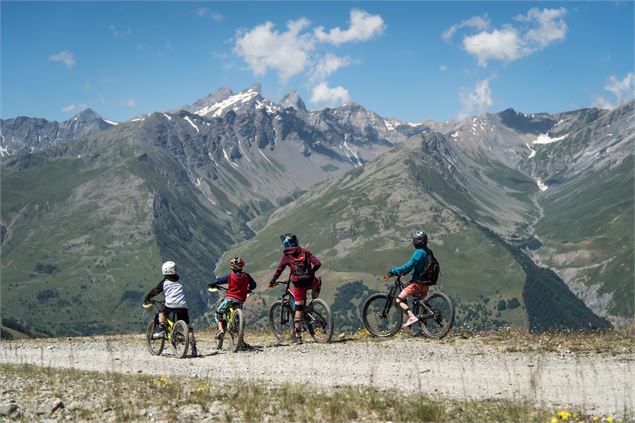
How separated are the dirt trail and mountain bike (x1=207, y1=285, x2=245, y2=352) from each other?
22.0 inches

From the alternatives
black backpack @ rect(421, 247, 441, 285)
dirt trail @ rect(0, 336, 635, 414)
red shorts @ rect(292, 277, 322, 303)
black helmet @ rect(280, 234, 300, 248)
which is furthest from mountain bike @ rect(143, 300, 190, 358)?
black backpack @ rect(421, 247, 441, 285)

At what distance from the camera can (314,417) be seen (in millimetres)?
11789

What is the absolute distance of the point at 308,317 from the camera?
22.5 metres

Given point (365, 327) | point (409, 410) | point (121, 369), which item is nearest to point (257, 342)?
point (365, 327)

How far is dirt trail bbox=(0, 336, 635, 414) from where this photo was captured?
1347cm

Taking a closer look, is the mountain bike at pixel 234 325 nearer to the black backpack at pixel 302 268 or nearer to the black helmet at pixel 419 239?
the black backpack at pixel 302 268

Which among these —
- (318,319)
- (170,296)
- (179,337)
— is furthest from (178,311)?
(318,319)

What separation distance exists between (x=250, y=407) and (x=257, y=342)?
1240cm

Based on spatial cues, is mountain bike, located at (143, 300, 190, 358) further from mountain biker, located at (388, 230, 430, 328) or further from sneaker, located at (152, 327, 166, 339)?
mountain biker, located at (388, 230, 430, 328)

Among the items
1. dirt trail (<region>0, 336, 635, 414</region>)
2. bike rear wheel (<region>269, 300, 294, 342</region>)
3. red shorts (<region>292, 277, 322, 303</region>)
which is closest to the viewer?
dirt trail (<region>0, 336, 635, 414</region>)

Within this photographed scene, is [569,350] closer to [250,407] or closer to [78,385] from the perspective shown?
[250,407]

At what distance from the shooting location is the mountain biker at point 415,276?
21562 millimetres

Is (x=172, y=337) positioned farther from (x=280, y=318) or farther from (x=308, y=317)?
(x=308, y=317)

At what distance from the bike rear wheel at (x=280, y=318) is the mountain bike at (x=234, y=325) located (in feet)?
5.82
